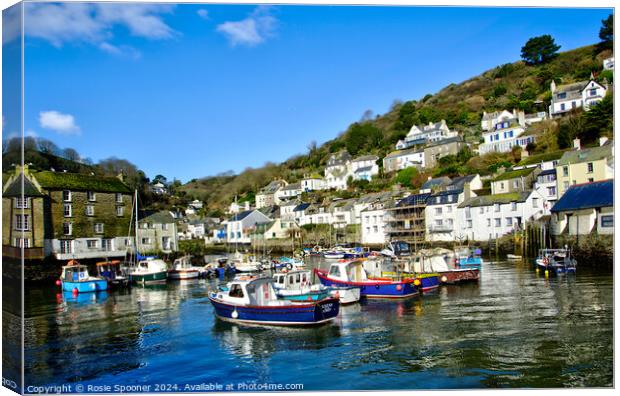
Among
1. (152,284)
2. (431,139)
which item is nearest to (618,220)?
(152,284)

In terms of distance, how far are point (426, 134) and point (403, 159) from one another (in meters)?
6.52

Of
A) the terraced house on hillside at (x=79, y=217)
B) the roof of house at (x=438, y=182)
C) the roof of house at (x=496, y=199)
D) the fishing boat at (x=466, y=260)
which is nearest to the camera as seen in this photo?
the terraced house on hillside at (x=79, y=217)

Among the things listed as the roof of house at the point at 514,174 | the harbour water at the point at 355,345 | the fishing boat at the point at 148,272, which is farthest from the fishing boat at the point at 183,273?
the roof of house at the point at 514,174

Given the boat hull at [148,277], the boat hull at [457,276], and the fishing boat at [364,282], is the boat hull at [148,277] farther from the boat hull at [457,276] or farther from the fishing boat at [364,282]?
the boat hull at [457,276]

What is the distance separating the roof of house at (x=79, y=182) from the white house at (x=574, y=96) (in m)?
38.7

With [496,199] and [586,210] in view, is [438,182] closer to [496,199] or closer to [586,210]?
[496,199]

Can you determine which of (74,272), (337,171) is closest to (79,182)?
(74,272)

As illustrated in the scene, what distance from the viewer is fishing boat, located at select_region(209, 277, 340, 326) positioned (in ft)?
43.7

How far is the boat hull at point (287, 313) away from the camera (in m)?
13.3

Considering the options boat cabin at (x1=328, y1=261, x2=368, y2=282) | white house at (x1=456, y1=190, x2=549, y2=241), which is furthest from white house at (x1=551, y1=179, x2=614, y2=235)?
boat cabin at (x1=328, y1=261, x2=368, y2=282)

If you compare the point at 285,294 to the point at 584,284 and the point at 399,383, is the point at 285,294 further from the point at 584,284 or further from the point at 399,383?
the point at 584,284

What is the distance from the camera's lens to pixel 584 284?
714 inches

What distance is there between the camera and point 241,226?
49719mm

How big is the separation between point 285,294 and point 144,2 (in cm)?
1020
